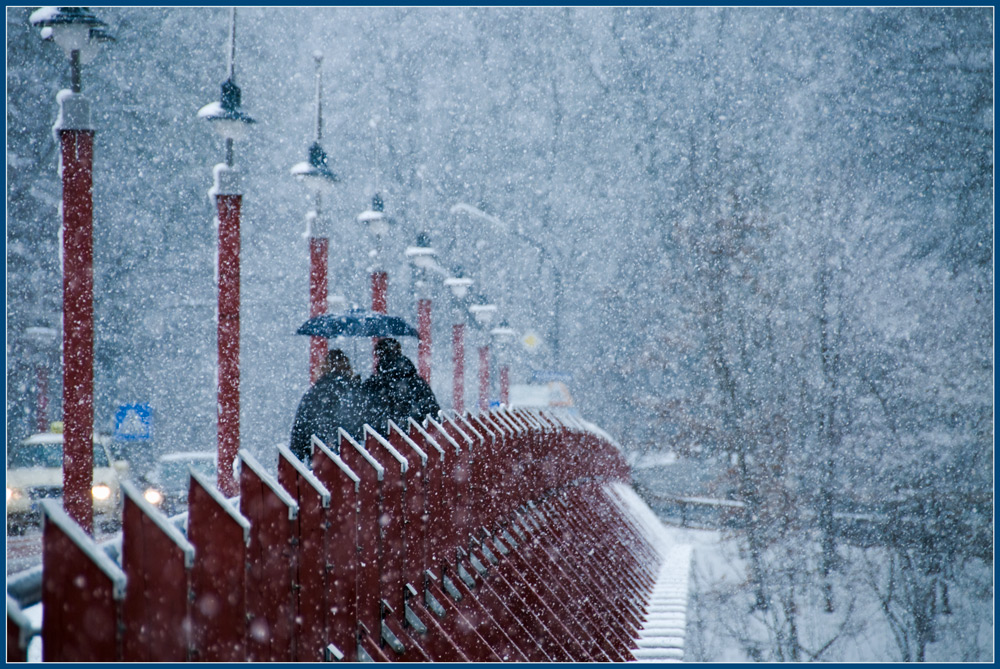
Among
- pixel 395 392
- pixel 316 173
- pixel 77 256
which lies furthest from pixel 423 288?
pixel 77 256

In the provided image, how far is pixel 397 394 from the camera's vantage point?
28.2 feet

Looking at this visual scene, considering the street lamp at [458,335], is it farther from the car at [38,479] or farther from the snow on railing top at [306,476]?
the snow on railing top at [306,476]

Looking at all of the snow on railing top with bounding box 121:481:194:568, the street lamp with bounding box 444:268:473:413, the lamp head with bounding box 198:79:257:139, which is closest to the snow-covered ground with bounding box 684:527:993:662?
the street lamp with bounding box 444:268:473:413

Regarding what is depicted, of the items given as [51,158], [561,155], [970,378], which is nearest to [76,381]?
[970,378]

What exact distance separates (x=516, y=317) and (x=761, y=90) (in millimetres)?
21602

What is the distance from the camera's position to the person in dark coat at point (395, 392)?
816cm

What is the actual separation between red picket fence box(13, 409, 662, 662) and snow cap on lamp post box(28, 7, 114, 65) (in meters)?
4.02

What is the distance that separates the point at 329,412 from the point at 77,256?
219cm

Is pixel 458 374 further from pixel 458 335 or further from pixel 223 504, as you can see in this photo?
pixel 223 504

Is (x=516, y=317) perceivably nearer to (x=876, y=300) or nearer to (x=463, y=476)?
(x=876, y=300)

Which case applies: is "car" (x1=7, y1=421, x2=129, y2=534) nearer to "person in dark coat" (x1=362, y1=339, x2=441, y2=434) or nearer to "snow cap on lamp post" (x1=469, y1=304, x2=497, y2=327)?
"person in dark coat" (x1=362, y1=339, x2=441, y2=434)

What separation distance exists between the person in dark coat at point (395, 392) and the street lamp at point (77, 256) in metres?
2.23

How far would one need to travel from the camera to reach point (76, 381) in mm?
6371

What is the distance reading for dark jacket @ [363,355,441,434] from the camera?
816 centimetres
